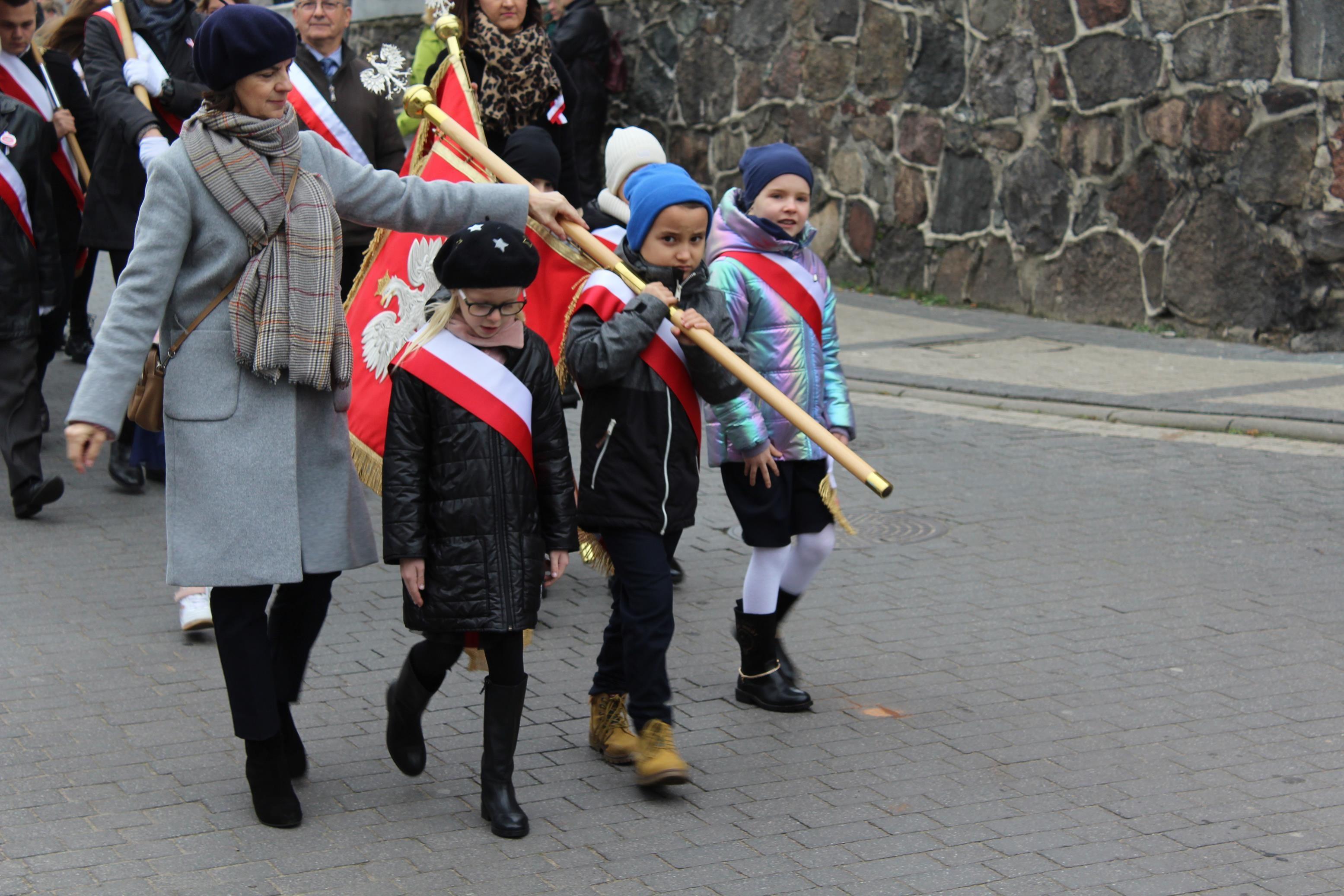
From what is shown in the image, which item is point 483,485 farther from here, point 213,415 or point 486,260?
point 213,415

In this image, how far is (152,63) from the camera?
6.69 m

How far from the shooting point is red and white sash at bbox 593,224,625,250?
17.4ft

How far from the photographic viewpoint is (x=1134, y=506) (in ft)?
22.8

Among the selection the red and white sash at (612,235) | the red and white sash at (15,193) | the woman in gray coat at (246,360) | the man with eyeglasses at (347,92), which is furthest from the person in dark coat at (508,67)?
the woman in gray coat at (246,360)

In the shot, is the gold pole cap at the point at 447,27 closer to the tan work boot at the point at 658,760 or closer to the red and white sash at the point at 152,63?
the red and white sash at the point at 152,63

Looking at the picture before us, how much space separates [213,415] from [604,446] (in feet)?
3.25

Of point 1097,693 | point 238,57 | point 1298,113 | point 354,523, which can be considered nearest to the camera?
point 238,57

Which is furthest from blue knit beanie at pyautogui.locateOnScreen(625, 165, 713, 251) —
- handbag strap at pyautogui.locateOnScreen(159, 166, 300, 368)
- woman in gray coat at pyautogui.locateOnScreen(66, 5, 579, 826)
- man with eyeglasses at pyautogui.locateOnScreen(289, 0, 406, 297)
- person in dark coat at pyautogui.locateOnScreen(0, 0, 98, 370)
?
person in dark coat at pyautogui.locateOnScreen(0, 0, 98, 370)

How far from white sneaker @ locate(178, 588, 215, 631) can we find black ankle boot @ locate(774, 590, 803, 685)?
1901 mm

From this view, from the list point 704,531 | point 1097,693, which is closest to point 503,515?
point 1097,693

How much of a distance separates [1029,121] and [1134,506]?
5185 millimetres

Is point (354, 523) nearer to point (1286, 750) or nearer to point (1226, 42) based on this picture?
point (1286, 750)

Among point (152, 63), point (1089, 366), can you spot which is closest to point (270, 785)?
point (152, 63)

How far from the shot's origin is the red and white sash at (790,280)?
4.75 meters
